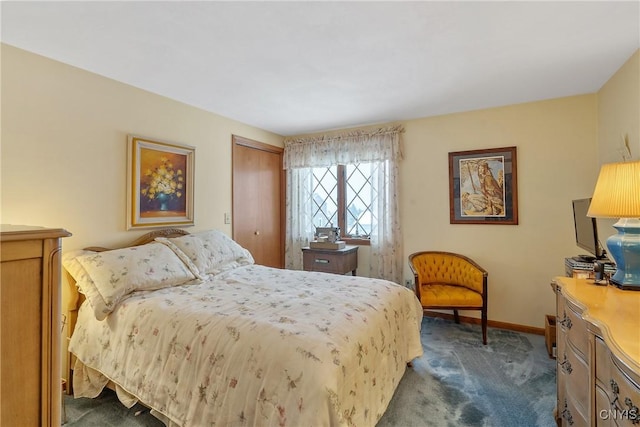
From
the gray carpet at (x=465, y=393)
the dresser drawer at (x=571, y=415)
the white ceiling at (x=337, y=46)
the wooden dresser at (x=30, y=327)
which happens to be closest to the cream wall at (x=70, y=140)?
the white ceiling at (x=337, y=46)

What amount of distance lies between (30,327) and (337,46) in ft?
6.75

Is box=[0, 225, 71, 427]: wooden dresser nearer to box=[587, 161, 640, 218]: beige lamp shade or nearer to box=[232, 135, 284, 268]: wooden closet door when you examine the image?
box=[587, 161, 640, 218]: beige lamp shade

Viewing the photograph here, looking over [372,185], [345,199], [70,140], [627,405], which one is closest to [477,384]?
[627,405]

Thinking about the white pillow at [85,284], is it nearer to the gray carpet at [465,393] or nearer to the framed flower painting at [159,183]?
the framed flower painting at [159,183]

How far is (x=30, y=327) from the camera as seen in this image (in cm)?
94

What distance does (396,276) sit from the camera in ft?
12.1

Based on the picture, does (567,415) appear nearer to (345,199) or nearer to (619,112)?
(619,112)

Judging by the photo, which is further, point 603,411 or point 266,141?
point 266,141

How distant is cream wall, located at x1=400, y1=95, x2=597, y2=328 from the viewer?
293cm

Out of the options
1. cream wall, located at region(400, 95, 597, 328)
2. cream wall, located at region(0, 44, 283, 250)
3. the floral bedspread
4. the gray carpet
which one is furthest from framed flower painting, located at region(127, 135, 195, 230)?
cream wall, located at region(400, 95, 597, 328)

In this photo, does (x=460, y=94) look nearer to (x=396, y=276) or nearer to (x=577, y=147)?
(x=577, y=147)

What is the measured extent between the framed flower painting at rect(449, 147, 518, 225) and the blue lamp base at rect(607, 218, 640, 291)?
1.64 metres

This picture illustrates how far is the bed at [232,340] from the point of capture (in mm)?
1314

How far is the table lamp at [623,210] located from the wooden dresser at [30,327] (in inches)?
94.6
